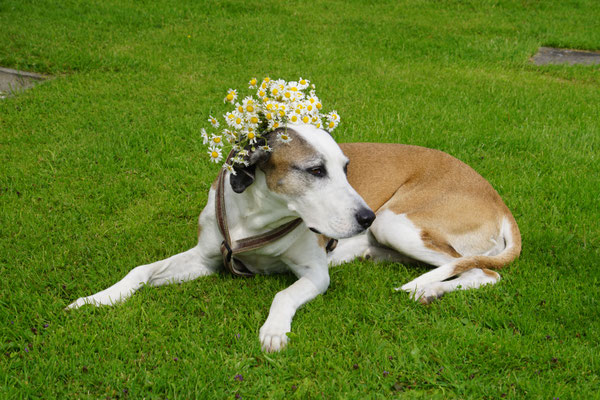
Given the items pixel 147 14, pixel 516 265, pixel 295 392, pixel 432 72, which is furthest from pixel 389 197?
pixel 147 14

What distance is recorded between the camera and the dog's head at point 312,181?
3.20 metres

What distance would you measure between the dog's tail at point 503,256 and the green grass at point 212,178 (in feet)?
0.34

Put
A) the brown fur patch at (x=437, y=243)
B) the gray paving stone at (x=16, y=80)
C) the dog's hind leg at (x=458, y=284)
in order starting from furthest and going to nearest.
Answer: the gray paving stone at (x=16, y=80)
the brown fur patch at (x=437, y=243)
the dog's hind leg at (x=458, y=284)

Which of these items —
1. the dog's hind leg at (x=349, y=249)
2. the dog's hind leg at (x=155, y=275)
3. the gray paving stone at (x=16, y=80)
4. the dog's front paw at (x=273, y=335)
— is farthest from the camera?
the gray paving stone at (x=16, y=80)

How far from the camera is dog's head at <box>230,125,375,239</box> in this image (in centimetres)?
320

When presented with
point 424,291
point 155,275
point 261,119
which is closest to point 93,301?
point 155,275

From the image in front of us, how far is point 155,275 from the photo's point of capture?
3.82m

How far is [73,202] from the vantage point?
499 cm

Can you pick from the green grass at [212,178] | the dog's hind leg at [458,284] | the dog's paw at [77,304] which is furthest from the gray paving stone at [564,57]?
the dog's paw at [77,304]

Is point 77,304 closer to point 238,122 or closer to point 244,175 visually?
point 244,175

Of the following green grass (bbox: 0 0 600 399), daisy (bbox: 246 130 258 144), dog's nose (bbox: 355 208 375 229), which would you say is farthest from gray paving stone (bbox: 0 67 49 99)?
dog's nose (bbox: 355 208 375 229)

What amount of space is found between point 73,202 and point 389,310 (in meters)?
3.02

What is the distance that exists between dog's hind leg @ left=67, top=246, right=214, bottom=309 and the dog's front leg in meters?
0.71

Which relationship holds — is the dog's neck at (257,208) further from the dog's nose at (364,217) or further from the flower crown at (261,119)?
the dog's nose at (364,217)
